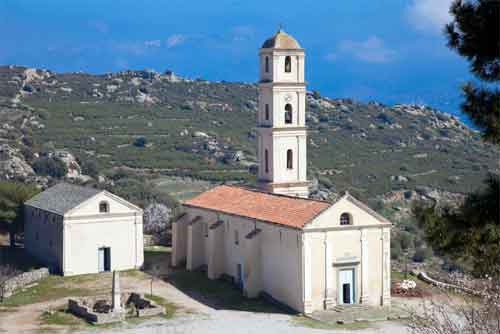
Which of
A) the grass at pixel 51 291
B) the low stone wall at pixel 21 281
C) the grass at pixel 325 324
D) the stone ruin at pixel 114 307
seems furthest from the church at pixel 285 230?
the low stone wall at pixel 21 281

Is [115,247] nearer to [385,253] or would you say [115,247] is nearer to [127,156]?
[385,253]

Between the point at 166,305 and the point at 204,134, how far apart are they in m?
50.7

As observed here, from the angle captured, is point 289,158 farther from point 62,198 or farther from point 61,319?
point 61,319

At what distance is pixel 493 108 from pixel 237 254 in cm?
2250

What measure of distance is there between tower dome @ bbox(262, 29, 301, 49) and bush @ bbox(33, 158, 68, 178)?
3246cm

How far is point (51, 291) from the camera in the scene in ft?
123

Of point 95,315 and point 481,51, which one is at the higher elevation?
point 481,51

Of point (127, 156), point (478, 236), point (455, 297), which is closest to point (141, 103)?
Result: point (127, 156)

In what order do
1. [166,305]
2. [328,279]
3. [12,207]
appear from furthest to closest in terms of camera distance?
1. [12,207]
2. [166,305]
3. [328,279]

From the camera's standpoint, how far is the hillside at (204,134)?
73125 millimetres

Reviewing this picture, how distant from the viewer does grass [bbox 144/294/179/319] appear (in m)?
32.7

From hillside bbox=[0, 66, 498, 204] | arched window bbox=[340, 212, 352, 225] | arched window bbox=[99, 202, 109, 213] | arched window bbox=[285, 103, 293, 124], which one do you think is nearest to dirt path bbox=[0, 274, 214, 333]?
arched window bbox=[99, 202, 109, 213]

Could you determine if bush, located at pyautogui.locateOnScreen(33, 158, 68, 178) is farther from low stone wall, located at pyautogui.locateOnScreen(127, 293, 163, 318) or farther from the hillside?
low stone wall, located at pyautogui.locateOnScreen(127, 293, 163, 318)

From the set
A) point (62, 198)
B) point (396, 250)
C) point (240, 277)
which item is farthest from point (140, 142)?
point (240, 277)
